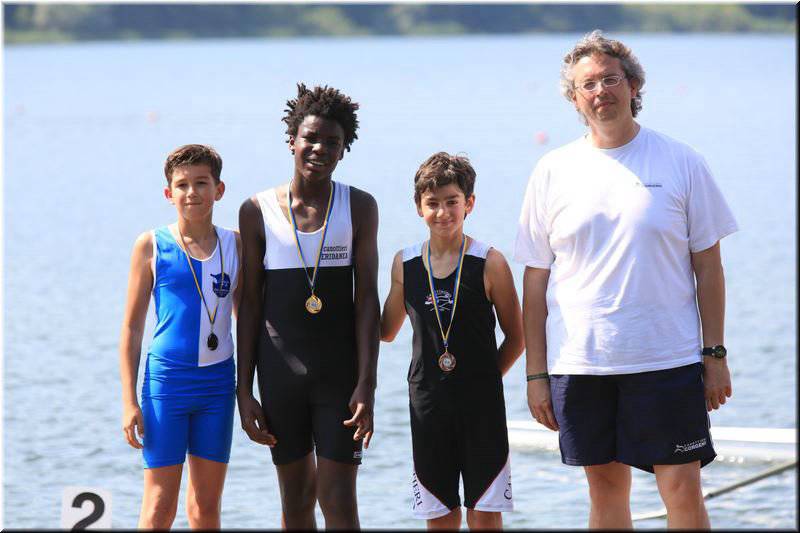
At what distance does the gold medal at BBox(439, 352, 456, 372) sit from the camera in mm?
4289

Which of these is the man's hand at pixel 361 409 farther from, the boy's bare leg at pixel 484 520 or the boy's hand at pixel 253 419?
the boy's bare leg at pixel 484 520

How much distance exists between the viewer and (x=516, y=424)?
8008mm

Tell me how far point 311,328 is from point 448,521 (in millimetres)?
860

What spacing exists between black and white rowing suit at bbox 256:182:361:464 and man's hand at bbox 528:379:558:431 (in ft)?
2.13

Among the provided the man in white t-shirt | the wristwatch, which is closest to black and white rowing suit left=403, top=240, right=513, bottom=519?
the man in white t-shirt

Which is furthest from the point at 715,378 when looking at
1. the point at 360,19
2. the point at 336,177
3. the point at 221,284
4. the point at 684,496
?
the point at 360,19

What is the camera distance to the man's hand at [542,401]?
4.19 m

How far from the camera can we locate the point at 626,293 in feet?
13.1

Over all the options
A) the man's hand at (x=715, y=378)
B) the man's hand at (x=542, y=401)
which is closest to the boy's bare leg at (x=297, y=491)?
the man's hand at (x=542, y=401)

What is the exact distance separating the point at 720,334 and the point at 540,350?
619mm

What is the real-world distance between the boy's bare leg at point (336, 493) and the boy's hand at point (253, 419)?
0.69 ft

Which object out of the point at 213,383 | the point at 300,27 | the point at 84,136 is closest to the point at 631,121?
the point at 213,383

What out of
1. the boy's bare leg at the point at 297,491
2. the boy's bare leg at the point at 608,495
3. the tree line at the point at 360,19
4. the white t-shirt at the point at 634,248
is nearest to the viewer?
the white t-shirt at the point at 634,248

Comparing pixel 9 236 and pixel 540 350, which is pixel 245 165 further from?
pixel 540 350
